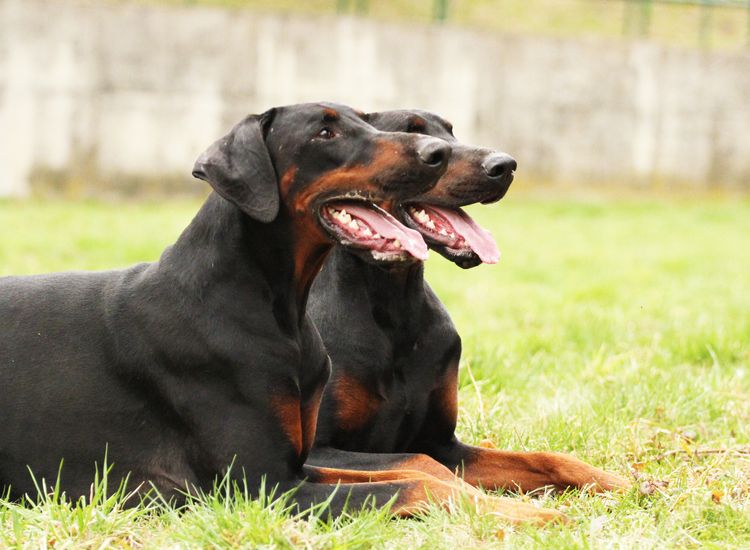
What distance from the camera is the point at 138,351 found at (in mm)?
3646

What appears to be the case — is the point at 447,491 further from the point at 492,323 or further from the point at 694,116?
the point at 694,116

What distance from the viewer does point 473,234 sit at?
413 centimetres

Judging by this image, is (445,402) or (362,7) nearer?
(445,402)

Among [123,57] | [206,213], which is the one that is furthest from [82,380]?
[123,57]

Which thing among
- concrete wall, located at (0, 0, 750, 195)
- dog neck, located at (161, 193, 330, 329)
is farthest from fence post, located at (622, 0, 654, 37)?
dog neck, located at (161, 193, 330, 329)

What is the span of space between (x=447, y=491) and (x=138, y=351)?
1054 millimetres

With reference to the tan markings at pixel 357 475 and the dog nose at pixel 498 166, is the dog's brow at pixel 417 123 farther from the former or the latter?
the tan markings at pixel 357 475

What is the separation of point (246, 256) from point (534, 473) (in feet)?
4.09

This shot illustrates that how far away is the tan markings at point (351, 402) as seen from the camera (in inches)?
161

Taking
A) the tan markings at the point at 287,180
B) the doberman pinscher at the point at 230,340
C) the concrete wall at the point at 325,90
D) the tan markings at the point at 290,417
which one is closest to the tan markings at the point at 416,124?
the doberman pinscher at the point at 230,340

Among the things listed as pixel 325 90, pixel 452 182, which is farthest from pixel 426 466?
pixel 325 90

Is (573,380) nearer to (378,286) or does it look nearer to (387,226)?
(378,286)

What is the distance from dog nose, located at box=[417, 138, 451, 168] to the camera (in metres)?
3.55

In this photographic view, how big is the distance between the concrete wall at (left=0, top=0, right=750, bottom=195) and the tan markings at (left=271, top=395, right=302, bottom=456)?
11.0 meters
